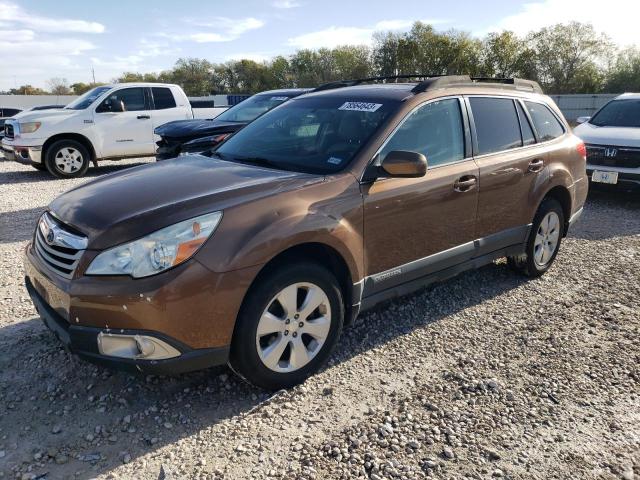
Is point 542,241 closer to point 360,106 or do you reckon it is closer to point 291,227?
point 360,106

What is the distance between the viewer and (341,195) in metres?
3.25

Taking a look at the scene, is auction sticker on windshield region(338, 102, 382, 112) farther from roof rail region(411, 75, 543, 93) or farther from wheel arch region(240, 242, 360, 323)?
wheel arch region(240, 242, 360, 323)

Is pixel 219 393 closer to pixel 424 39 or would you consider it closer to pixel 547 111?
pixel 547 111

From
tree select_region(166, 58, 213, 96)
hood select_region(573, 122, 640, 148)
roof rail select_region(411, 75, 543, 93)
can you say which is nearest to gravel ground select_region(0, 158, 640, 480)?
roof rail select_region(411, 75, 543, 93)

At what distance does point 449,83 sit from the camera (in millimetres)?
4141

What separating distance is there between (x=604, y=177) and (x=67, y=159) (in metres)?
9.97

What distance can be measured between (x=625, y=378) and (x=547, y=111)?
281 cm

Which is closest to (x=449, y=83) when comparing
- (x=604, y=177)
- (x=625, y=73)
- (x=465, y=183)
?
(x=465, y=183)

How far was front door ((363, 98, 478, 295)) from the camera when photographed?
11.4 ft

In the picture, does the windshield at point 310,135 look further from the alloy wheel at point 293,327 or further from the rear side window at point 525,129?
the rear side window at point 525,129

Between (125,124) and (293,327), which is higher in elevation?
(125,124)

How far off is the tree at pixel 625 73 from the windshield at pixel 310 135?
50.9 meters

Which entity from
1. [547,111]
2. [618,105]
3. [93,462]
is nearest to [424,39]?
[618,105]

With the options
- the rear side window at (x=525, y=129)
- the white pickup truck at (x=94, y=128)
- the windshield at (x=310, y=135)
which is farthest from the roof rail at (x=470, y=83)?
the white pickup truck at (x=94, y=128)
